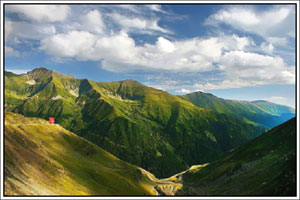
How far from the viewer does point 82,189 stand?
98.0 m

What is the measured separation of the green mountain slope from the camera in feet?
230

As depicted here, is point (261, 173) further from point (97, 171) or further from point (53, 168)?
point (53, 168)

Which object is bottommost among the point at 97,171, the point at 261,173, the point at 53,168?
the point at 97,171

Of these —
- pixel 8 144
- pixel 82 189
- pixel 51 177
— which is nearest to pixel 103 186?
pixel 82 189

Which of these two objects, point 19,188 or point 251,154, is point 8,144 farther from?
point 251,154

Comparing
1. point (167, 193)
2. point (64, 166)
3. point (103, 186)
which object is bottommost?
point (167, 193)

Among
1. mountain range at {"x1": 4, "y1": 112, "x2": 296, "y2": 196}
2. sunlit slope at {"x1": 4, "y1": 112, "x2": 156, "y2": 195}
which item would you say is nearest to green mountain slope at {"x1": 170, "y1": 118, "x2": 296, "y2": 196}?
mountain range at {"x1": 4, "y1": 112, "x2": 296, "y2": 196}

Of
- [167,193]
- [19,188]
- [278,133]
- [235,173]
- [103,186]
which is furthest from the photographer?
[278,133]

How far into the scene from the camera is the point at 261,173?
94.0 meters

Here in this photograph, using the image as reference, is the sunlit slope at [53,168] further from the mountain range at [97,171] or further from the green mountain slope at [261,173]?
the green mountain slope at [261,173]

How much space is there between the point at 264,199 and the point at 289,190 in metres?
10.6

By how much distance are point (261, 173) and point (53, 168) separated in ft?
298

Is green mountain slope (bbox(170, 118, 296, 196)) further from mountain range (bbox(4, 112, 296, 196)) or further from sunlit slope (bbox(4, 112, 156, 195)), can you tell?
sunlit slope (bbox(4, 112, 156, 195))

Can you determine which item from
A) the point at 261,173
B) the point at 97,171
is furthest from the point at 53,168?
the point at 261,173
